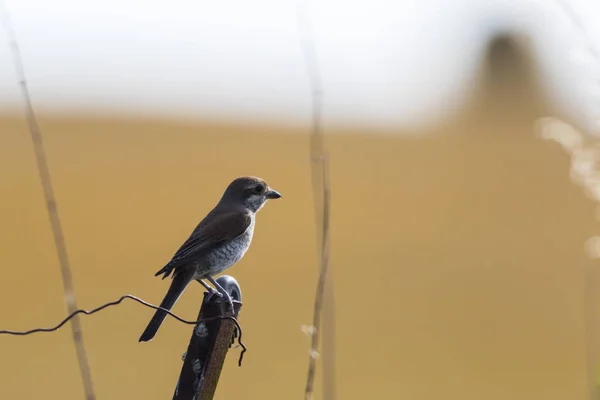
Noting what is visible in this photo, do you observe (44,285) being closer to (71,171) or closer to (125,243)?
(125,243)

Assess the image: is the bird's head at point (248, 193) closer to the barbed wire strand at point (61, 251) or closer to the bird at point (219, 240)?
the bird at point (219, 240)

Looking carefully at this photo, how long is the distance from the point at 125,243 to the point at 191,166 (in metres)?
4.70

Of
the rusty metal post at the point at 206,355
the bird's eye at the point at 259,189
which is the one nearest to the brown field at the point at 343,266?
the bird's eye at the point at 259,189

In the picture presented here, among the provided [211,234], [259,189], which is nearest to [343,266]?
[259,189]

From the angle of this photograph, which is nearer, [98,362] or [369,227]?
[98,362]

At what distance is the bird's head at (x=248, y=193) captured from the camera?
4609mm

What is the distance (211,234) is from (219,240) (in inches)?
2.2

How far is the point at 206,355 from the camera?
2252 millimetres

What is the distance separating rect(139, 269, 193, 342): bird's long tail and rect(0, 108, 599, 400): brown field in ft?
2.02

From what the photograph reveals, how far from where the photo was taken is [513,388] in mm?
8281

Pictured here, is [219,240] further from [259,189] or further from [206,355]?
[206,355]

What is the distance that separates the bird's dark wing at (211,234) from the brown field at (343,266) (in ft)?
1.85

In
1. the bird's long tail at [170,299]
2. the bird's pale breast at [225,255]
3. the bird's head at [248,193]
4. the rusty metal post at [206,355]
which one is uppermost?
the bird's head at [248,193]

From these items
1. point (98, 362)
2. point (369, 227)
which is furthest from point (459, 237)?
point (98, 362)
